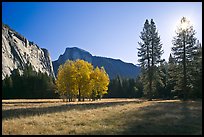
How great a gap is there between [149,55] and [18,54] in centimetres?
12068

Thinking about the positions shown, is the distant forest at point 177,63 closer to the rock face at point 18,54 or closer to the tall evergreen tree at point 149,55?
the tall evergreen tree at point 149,55

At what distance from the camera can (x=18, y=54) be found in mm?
154875

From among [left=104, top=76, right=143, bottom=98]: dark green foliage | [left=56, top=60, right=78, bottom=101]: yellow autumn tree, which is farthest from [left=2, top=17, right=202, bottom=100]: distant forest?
[left=104, top=76, right=143, bottom=98]: dark green foliage

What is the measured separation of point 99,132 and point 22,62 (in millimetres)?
149269

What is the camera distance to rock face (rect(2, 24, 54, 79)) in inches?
5625

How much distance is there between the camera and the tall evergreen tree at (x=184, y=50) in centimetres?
4234

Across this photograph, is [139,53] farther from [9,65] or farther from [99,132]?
[9,65]

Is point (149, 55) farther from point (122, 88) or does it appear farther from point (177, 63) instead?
point (122, 88)

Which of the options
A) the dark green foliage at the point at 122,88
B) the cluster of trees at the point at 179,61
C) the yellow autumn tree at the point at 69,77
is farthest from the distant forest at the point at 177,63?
the dark green foliage at the point at 122,88

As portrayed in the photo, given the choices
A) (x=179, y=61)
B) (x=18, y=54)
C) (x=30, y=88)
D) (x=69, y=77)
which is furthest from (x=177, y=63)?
(x=18, y=54)

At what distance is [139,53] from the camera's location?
49406 mm

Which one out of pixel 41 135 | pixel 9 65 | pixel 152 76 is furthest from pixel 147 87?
pixel 9 65

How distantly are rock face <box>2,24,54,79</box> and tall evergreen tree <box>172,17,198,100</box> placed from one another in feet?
333


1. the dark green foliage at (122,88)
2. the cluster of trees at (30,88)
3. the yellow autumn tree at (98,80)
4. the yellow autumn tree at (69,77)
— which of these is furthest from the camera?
the dark green foliage at (122,88)
